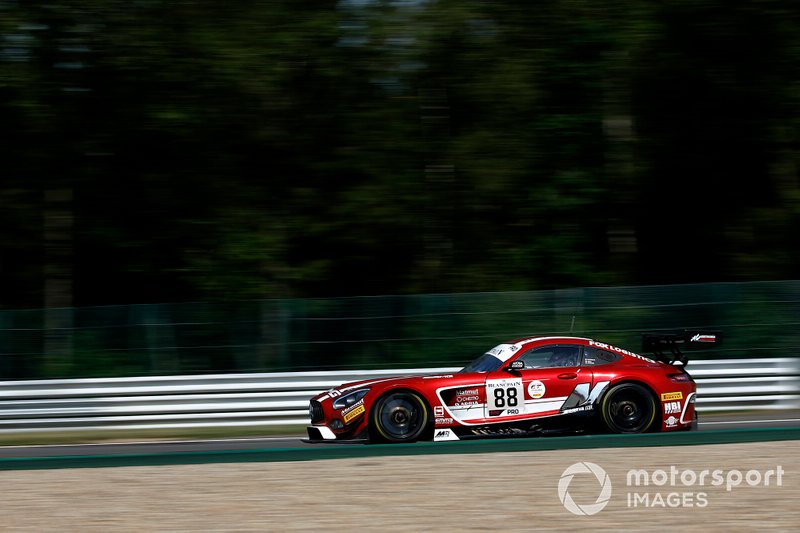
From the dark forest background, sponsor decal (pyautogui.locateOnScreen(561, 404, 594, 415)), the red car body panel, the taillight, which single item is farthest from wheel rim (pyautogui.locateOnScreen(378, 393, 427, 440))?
the dark forest background

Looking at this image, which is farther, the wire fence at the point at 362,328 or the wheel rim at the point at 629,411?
the wire fence at the point at 362,328

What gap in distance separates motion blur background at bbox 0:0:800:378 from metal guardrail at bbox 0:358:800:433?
4.97m

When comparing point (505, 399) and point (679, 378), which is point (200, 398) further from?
point (679, 378)

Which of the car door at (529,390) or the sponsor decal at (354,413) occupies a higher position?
the car door at (529,390)

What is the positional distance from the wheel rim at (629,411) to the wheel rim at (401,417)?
7.16 feet

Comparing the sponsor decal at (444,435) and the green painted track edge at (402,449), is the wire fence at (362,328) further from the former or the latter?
the green painted track edge at (402,449)

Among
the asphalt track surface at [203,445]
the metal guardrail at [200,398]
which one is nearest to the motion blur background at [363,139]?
the metal guardrail at [200,398]

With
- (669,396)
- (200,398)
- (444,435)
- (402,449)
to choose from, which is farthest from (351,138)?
(402,449)

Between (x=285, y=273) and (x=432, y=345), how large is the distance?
701 cm

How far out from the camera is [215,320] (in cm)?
1568

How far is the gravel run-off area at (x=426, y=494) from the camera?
23.7 ft

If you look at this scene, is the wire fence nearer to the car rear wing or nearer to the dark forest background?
the car rear wing

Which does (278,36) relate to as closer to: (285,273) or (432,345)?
(285,273)

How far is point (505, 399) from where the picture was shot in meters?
11.7
